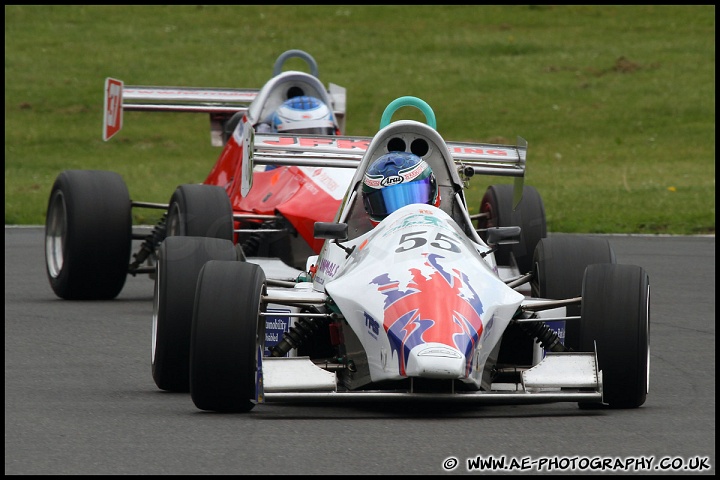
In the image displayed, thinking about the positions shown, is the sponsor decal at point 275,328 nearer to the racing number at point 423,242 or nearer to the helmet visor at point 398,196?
the racing number at point 423,242

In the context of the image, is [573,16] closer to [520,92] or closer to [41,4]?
[520,92]

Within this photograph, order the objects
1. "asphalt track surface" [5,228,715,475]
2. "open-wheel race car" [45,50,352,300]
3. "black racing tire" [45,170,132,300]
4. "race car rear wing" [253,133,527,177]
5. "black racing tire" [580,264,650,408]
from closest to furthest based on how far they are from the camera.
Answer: "asphalt track surface" [5,228,715,475]
"black racing tire" [580,264,650,408]
"race car rear wing" [253,133,527,177]
"open-wheel race car" [45,50,352,300]
"black racing tire" [45,170,132,300]

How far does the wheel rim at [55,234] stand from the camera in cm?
1250

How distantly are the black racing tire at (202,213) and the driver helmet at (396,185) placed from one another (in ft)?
8.49

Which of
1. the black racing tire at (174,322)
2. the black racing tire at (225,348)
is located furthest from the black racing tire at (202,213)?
the black racing tire at (225,348)

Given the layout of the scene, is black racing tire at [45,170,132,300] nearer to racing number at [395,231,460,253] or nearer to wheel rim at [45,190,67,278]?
wheel rim at [45,190,67,278]

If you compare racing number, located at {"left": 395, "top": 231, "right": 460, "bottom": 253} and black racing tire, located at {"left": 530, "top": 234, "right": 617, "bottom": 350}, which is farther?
black racing tire, located at {"left": 530, "top": 234, "right": 617, "bottom": 350}

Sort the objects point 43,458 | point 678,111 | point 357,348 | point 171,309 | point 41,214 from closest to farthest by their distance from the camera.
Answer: point 43,458
point 357,348
point 171,309
point 41,214
point 678,111

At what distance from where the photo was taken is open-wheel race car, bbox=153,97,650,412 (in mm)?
6793

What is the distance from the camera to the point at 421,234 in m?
7.58

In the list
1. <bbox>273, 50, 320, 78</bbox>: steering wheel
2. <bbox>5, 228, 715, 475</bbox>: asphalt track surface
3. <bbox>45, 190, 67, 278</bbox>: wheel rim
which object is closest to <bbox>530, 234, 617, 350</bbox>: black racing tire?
<bbox>5, 228, 715, 475</bbox>: asphalt track surface

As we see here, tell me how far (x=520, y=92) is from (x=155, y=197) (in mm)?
15703

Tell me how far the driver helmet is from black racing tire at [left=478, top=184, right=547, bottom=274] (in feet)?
11.4

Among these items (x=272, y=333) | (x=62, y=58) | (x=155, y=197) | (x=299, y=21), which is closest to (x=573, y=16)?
(x=299, y=21)
